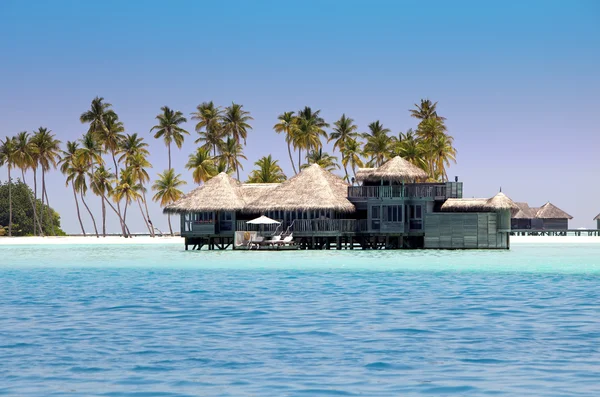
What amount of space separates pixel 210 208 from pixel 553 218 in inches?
2226

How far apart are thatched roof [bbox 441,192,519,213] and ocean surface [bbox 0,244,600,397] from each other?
21162 mm

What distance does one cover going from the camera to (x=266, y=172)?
81438 mm

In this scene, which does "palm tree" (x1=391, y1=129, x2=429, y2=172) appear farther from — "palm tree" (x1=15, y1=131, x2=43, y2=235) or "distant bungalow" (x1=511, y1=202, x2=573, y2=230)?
"palm tree" (x1=15, y1=131, x2=43, y2=235)

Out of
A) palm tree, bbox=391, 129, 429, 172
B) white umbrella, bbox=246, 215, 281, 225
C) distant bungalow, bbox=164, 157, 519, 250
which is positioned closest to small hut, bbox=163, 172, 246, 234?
distant bungalow, bbox=164, 157, 519, 250

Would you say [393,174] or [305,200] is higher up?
[393,174]

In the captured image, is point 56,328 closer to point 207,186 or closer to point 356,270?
point 356,270

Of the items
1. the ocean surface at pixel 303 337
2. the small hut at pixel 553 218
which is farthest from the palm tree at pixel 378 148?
the ocean surface at pixel 303 337

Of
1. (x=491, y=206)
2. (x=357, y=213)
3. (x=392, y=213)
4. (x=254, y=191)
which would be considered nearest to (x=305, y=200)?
(x=357, y=213)

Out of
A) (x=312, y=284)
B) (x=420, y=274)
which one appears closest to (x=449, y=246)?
(x=420, y=274)

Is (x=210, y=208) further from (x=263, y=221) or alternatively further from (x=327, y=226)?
(x=327, y=226)

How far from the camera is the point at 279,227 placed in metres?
54.4

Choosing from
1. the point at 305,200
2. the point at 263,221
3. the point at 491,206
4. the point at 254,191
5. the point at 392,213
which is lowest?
the point at 263,221

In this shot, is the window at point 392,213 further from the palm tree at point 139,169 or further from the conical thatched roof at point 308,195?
the palm tree at point 139,169

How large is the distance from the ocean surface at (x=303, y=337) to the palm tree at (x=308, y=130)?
62.3 metres
